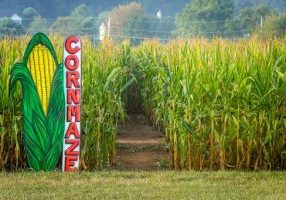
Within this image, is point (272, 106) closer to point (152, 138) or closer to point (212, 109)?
point (212, 109)

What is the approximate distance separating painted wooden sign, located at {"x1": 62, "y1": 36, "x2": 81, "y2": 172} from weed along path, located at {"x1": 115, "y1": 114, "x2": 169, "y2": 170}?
3.00ft

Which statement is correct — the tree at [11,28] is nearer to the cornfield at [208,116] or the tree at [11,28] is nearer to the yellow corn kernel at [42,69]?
the yellow corn kernel at [42,69]

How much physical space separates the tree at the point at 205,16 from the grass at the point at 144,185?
51409mm

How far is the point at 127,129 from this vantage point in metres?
12.2

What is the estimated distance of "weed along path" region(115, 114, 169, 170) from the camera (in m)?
8.09

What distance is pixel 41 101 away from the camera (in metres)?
7.39

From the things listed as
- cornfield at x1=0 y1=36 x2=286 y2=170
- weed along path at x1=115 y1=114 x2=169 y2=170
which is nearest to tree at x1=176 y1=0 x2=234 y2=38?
weed along path at x1=115 y1=114 x2=169 y2=170

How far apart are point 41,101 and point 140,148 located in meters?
2.59

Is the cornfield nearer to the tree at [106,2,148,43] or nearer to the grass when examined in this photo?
the grass

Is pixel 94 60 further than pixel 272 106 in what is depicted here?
Yes

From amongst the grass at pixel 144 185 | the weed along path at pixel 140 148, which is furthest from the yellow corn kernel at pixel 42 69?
the weed along path at pixel 140 148

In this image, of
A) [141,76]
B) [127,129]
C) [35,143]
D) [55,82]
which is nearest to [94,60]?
[55,82]

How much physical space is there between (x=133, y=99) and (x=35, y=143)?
839cm

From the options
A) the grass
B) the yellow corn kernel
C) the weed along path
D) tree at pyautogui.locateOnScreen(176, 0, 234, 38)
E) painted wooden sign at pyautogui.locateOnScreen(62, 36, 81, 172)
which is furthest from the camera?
tree at pyautogui.locateOnScreen(176, 0, 234, 38)
